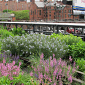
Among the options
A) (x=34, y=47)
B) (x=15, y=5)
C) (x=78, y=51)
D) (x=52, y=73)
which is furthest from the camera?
(x=15, y=5)

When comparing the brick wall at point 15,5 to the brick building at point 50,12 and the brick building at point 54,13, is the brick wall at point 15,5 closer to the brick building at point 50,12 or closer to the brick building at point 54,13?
the brick building at point 50,12

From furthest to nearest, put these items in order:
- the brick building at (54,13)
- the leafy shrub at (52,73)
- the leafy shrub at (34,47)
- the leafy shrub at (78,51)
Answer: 1. the brick building at (54,13)
2. the leafy shrub at (78,51)
3. the leafy shrub at (34,47)
4. the leafy shrub at (52,73)

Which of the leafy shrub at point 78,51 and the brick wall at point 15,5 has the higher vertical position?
the brick wall at point 15,5

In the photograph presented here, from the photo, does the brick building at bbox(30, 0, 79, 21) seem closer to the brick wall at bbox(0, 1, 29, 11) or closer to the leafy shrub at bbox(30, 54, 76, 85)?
the brick wall at bbox(0, 1, 29, 11)

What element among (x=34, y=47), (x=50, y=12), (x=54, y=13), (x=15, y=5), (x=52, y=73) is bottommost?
(x=52, y=73)

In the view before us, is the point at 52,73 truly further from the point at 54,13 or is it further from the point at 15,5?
the point at 15,5

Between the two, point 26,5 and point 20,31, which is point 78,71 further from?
point 26,5

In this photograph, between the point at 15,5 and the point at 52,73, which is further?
the point at 15,5

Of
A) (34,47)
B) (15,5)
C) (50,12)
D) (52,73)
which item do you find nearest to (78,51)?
(34,47)

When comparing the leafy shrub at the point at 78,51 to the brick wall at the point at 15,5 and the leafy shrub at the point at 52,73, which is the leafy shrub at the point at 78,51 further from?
the brick wall at the point at 15,5

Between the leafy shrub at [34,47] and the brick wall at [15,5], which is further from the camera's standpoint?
the brick wall at [15,5]

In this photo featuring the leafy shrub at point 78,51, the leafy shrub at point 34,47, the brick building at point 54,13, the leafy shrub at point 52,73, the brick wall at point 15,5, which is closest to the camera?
the leafy shrub at point 52,73

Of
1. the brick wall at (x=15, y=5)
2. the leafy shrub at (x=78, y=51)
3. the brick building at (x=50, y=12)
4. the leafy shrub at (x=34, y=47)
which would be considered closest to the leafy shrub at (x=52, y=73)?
the leafy shrub at (x=34, y=47)

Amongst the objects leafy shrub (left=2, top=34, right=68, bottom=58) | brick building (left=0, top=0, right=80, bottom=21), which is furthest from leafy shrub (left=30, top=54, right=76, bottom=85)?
brick building (left=0, top=0, right=80, bottom=21)
